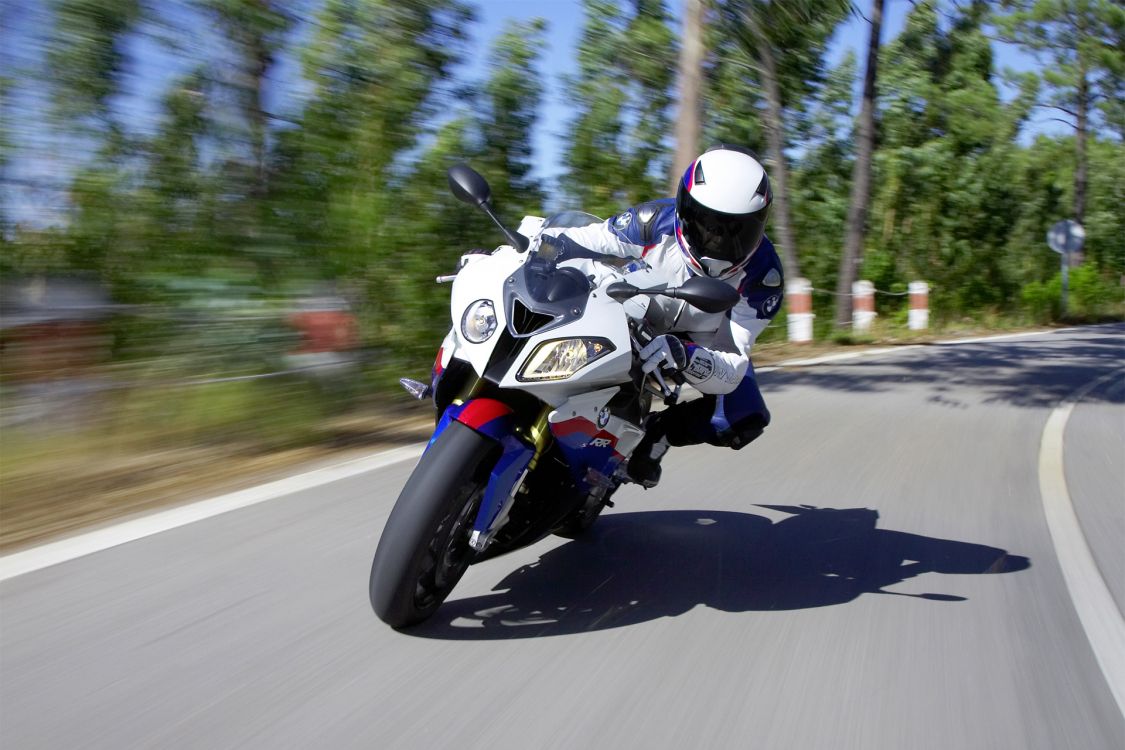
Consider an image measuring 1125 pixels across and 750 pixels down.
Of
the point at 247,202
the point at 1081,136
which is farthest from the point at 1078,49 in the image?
the point at 247,202

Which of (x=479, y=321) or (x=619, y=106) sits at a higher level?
(x=619, y=106)

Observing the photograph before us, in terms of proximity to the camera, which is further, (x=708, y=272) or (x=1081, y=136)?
(x=1081, y=136)

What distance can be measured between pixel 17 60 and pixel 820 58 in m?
15.0

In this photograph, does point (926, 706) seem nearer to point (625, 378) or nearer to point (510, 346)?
point (625, 378)

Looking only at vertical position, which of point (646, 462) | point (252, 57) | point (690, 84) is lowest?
point (646, 462)

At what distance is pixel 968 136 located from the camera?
28.2 m

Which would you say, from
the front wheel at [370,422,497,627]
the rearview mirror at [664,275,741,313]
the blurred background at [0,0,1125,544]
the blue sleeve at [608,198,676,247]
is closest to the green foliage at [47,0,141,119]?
the blurred background at [0,0,1125,544]

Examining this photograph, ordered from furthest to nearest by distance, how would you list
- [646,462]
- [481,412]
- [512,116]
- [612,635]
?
[512,116] < [646,462] < [612,635] < [481,412]

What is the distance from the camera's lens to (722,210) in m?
3.68

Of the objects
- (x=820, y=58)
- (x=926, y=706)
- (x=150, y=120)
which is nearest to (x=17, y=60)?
(x=150, y=120)

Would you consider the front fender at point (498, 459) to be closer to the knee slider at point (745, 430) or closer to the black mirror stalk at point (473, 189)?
the black mirror stalk at point (473, 189)

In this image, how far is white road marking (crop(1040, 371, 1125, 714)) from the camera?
3.54 metres

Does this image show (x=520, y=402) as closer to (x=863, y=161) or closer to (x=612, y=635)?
(x=612, y=635)

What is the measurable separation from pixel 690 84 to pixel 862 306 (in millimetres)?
5323
